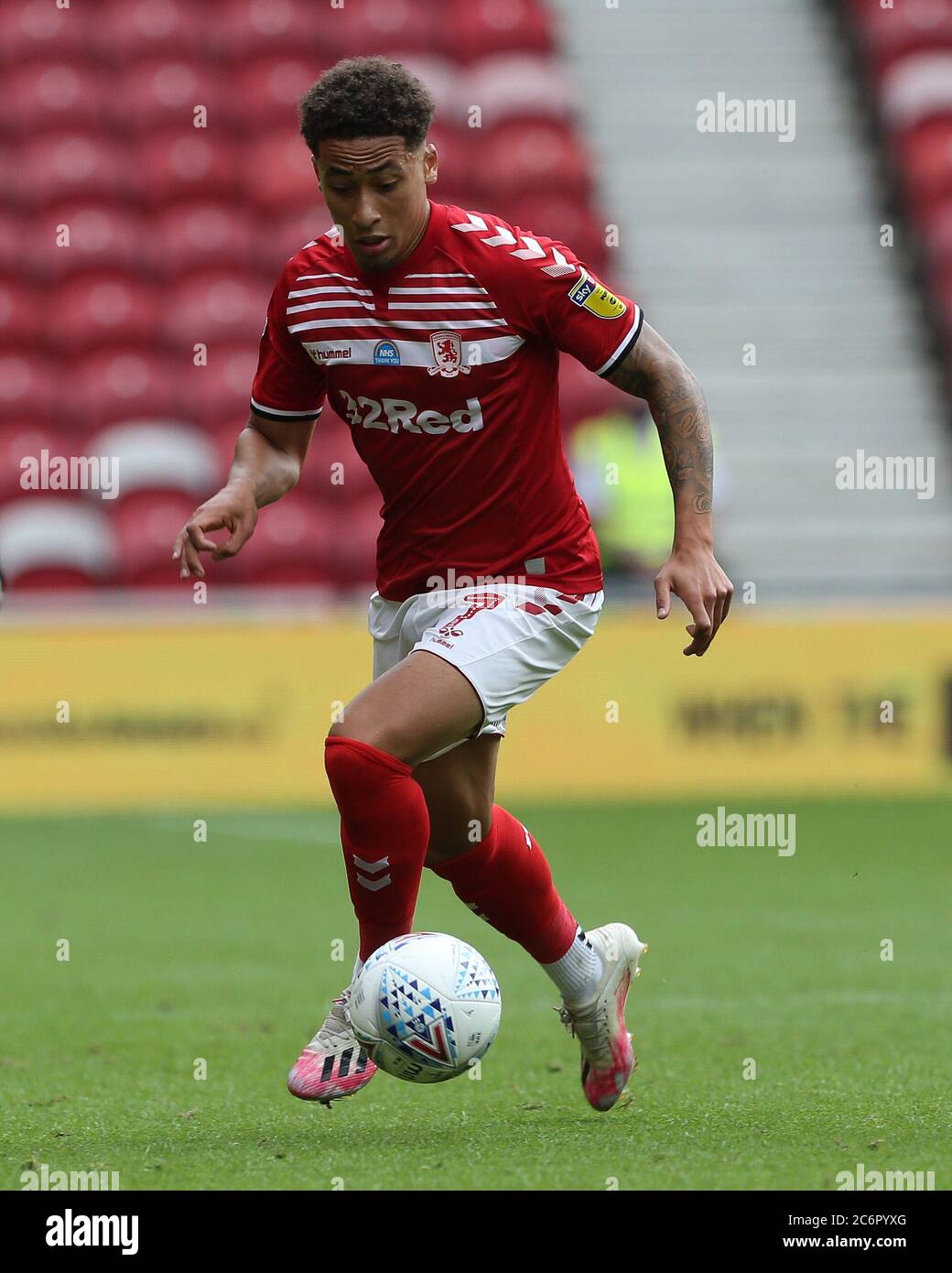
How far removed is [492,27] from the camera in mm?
18453

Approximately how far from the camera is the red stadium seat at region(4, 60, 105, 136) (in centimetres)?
1767

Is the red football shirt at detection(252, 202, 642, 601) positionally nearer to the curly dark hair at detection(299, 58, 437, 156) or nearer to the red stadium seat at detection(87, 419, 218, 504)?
the curly dark hair at detection(299, 58, 437, 156)

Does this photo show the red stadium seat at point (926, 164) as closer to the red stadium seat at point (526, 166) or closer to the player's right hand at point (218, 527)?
the red stadium seat at point (526, 166)

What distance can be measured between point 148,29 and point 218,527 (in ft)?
48.5

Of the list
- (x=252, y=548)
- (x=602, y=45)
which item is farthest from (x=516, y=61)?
(x=252, y=548)

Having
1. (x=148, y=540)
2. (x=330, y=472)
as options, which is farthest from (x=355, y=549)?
(x=148, y=540)

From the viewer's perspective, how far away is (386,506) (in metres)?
4.59

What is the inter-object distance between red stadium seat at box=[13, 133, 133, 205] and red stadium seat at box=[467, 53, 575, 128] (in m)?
3.33

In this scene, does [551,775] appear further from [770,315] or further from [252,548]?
[770,315]

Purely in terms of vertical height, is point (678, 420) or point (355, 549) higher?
point (355, 549)

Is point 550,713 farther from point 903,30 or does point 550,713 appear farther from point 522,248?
point 903,30

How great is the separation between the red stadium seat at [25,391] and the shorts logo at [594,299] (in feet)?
39.0

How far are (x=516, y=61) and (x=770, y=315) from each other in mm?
3567
